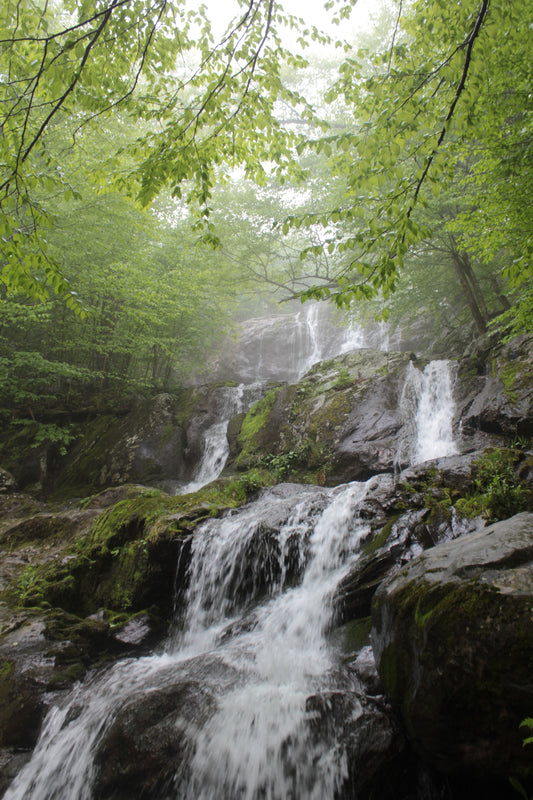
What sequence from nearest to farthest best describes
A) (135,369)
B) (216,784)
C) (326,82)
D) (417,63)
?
(216,784)
(417,63)
(135,369)
(326,82)

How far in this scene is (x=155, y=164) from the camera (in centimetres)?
335

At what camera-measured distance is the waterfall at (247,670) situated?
9.30 ft

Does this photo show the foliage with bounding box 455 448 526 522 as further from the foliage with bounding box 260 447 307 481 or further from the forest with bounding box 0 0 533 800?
the foliage with bounding box 260 447 307 481

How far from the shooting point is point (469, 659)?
7.16ft

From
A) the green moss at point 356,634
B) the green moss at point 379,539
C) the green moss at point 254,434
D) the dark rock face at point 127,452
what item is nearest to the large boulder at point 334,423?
the green moss at point 254,434

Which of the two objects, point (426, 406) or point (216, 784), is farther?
point (426, 406)

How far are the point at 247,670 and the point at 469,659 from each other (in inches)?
98.5

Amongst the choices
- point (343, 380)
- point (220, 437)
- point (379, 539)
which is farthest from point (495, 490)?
point (220, 437)

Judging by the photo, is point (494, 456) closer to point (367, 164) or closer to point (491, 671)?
point (491, 671)

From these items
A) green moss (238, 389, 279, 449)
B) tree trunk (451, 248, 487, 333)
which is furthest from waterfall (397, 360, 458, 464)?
green moss (238, 389, 279, 449)

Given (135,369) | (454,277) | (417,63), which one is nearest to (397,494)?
(417,63)

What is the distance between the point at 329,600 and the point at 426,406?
21.4 feet

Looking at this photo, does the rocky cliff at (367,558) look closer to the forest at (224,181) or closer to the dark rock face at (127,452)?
the dark rock face at (127,452)

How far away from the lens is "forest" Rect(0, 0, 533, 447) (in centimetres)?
295
